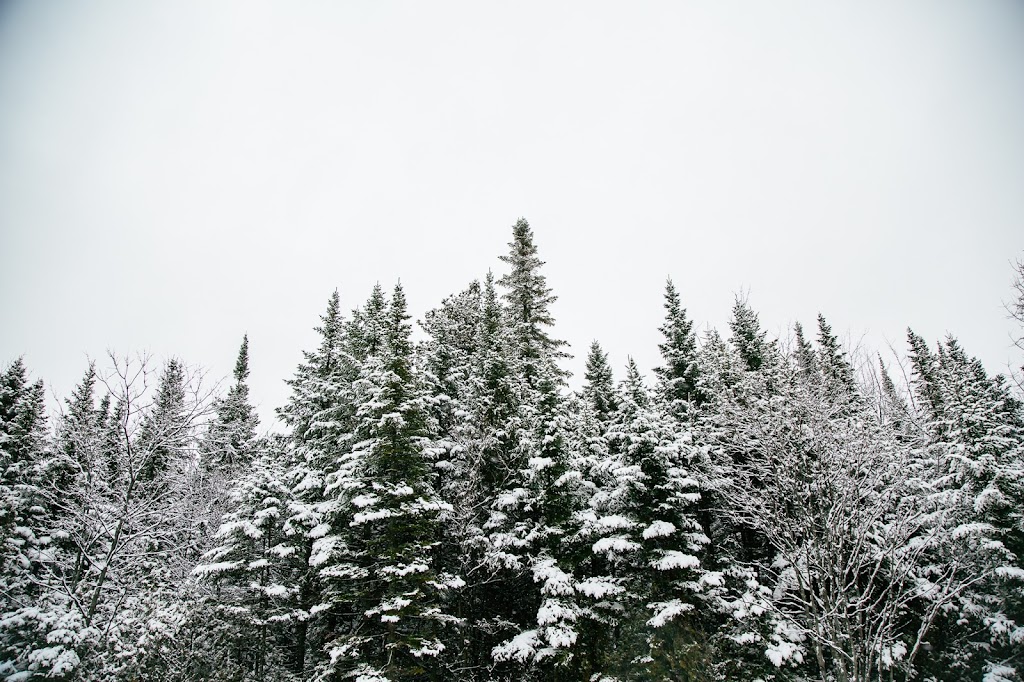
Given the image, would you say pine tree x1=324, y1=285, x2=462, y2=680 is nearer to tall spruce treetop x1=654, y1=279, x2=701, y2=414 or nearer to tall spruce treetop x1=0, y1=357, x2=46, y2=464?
tall spruce treetop x1=654, y1=279, x2=701, y2=414

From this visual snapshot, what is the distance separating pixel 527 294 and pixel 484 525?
40.0ft

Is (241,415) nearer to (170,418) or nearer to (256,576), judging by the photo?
(256,576)

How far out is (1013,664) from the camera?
63.0 ft

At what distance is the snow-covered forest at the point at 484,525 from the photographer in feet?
41.3

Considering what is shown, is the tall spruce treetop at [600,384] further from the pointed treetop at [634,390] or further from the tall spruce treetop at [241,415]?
the tall spruce treetop at [241,415]

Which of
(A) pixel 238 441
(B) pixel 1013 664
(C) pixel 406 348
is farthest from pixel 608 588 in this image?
(A) pixel 238 441

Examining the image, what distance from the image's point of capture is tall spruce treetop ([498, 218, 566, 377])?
24906 millimetres

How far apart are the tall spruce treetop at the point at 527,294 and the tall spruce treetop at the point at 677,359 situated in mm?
5121

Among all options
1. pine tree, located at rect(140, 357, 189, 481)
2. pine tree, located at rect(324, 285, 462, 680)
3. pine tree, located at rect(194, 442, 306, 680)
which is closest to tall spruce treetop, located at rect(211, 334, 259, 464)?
pine tree, located at rect(194, 442, 306, 680)

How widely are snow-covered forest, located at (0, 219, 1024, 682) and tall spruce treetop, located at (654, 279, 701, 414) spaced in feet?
0.35

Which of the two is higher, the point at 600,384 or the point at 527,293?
the point at 527,293

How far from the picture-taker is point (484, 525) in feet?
64.9

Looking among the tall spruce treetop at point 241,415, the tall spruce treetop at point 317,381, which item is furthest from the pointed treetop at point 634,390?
the tall spruce treetop at point 241,415

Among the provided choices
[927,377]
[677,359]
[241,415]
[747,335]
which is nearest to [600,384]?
[677,359]
